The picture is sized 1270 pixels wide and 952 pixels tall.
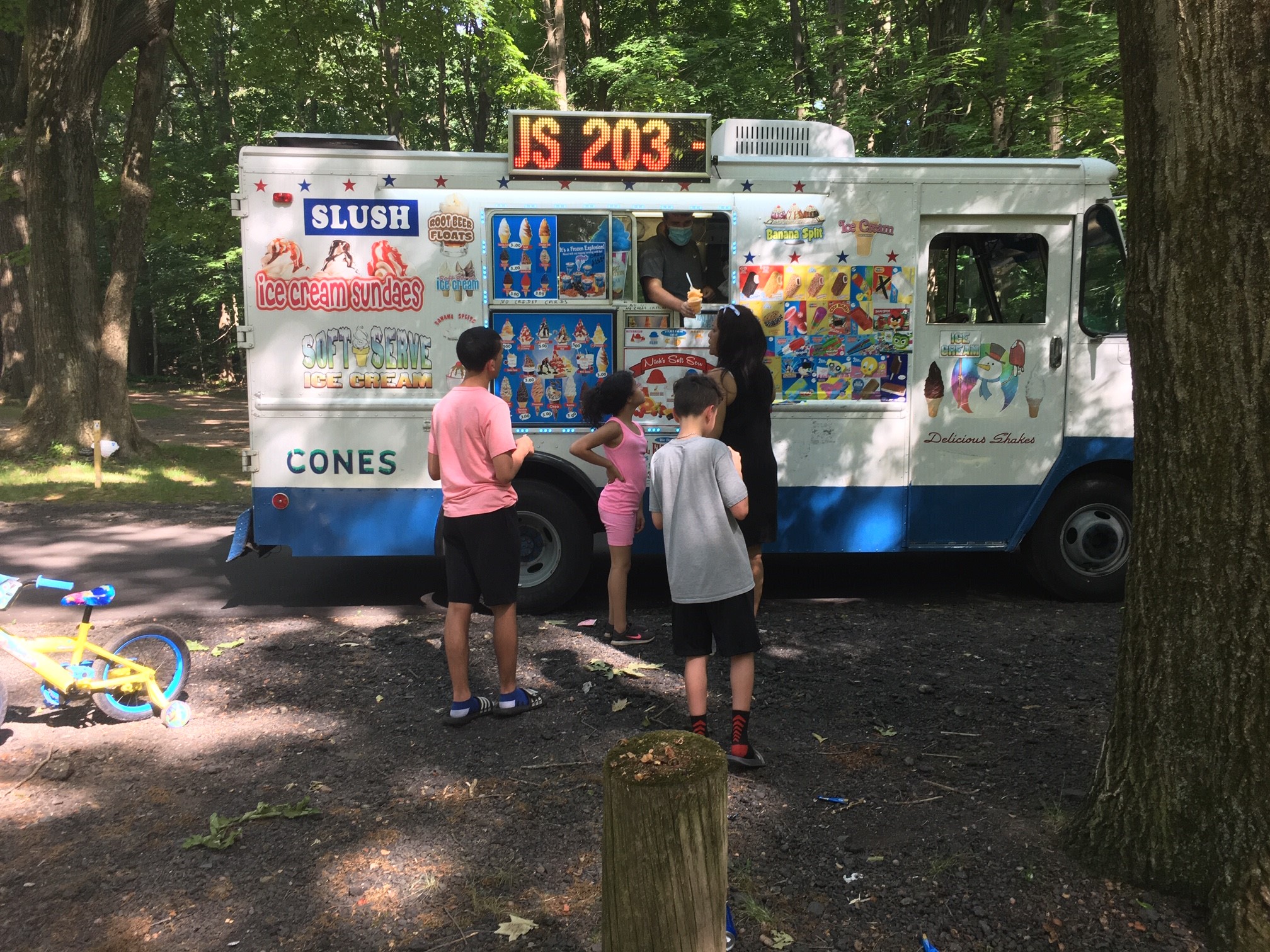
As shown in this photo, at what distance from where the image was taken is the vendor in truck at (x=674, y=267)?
636 centimetres

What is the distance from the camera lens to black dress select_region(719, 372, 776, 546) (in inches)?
214

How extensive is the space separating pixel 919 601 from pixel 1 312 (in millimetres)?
22684

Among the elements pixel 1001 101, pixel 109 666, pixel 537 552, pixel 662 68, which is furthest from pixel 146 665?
pixel 662 68

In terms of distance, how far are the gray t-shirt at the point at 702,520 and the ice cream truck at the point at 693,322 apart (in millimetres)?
2392

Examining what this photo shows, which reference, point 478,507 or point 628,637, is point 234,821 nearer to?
point 478,507

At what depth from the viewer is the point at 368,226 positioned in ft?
20.6

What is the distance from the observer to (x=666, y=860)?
2.34 meters

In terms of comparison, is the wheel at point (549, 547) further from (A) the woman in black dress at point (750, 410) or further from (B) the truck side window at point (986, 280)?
(B) the truck side window at point (986, 280)

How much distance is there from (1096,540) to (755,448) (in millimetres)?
2885

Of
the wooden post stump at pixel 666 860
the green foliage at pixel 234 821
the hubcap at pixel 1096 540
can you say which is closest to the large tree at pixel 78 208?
the green foliage at pixel 234 821

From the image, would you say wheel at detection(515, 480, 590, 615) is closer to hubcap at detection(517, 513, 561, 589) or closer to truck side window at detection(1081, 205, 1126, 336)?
hubcap at detection(517, 513, 561, 589)

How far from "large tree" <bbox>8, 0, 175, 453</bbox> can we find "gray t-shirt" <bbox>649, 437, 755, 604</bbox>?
11.3m

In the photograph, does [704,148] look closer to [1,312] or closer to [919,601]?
[919,601]

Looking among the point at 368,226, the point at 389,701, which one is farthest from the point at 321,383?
the point at 389,701
